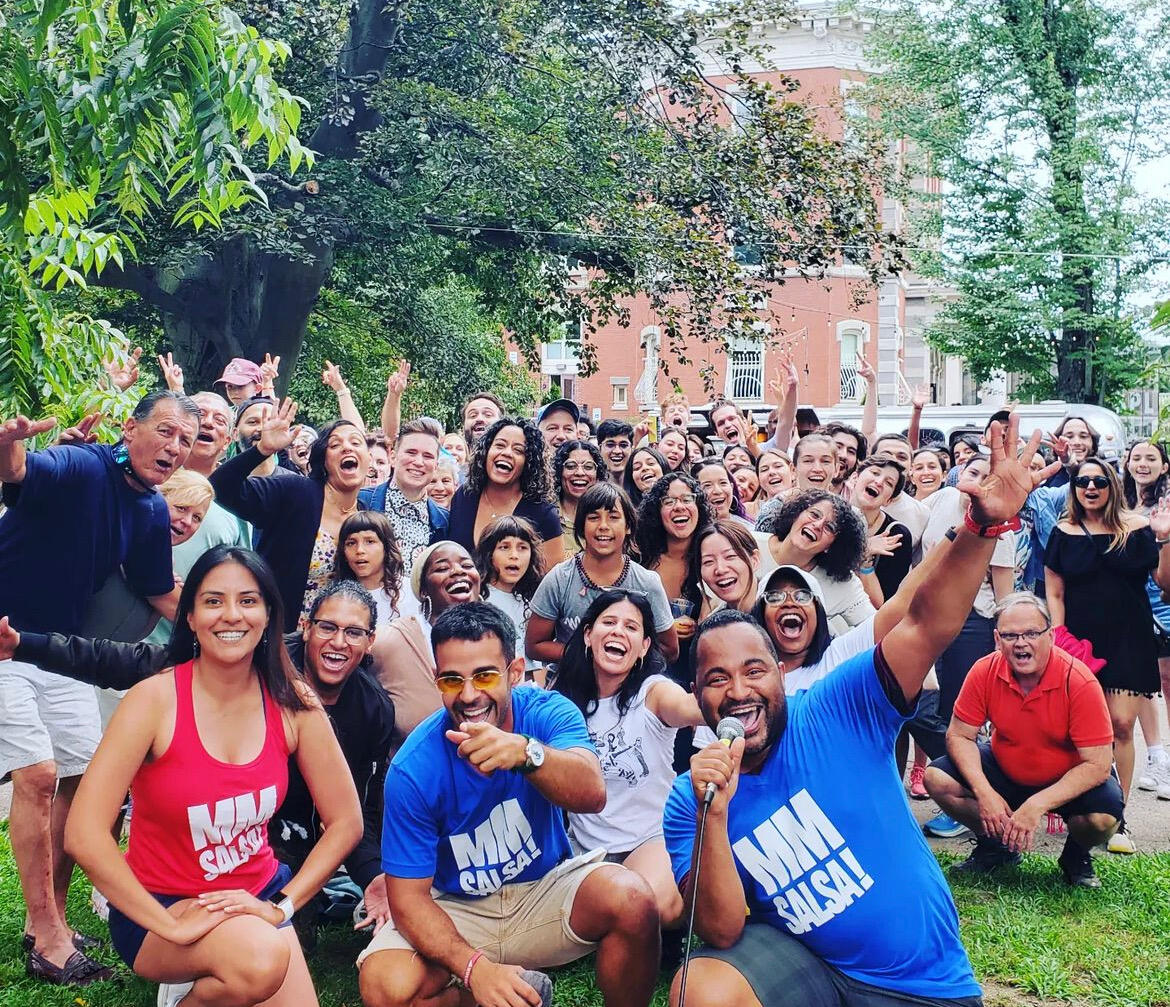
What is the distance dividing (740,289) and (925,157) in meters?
13.4

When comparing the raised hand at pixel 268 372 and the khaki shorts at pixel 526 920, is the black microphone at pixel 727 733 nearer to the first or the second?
the khaki shorts at pixel 526 920

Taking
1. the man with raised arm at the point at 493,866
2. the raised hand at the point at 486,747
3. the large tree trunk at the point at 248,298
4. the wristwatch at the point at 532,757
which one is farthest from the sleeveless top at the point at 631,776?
the large tree trunk at the point at 248,298

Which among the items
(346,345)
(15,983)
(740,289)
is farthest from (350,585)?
(346,345)

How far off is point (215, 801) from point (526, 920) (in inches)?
41.5

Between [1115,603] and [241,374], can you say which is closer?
[1115,603]

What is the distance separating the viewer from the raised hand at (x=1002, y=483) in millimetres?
2865

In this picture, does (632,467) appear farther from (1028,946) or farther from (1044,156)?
(1044,156)

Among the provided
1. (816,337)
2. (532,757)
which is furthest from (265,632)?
(816,337)

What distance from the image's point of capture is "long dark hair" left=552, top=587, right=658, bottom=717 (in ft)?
15.5

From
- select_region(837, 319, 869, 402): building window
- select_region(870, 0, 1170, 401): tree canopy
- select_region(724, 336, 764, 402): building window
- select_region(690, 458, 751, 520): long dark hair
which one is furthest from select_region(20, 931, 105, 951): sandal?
select_region(837, 319, 869, 402): building window

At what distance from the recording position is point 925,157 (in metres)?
25.9

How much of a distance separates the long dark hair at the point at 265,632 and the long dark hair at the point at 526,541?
2011mm

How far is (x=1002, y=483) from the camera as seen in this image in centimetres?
288

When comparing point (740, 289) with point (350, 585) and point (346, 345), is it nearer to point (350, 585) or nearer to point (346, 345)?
point (346, 345)
